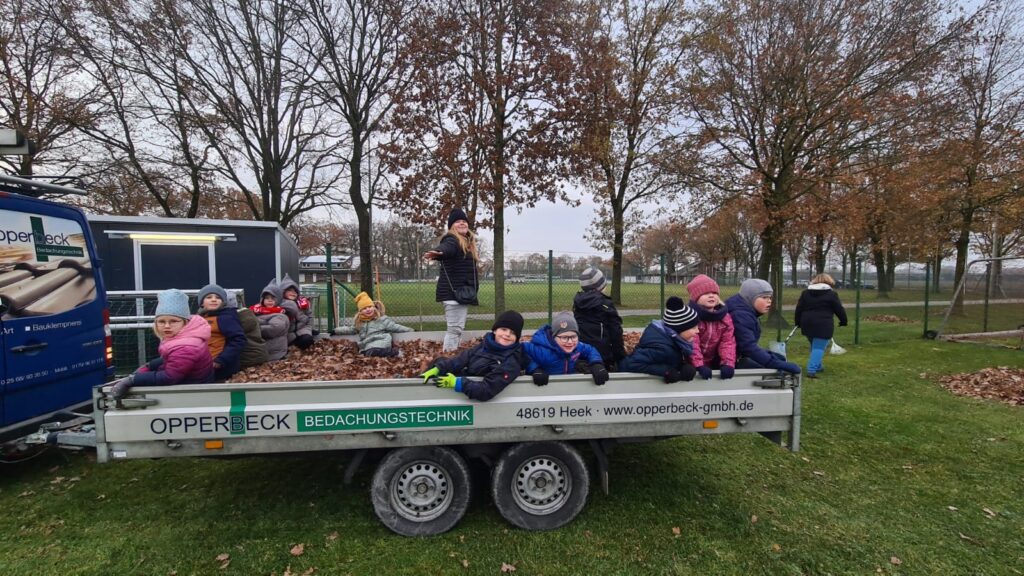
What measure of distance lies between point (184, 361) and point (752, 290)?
4.34m

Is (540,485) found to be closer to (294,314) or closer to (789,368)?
(789,368)

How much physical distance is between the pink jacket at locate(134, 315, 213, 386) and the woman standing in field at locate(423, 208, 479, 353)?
6.85ft

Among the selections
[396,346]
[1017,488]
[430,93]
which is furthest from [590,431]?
[430,93]

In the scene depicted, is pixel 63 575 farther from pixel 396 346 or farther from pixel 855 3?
pixel 855 3

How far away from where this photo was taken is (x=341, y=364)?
446 centimetres

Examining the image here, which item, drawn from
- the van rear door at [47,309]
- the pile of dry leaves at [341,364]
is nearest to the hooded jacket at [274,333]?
the pile of dry leaves at [341,364]

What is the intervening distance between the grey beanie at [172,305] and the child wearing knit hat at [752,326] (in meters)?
4.17

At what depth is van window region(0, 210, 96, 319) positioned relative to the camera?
336 centimetres

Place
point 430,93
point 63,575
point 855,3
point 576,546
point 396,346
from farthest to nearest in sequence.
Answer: point 855,3, point 430,93, point 396,346, point 576,546, point 63,575

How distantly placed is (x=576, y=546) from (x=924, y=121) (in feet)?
50.1

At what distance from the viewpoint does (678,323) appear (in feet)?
11.1

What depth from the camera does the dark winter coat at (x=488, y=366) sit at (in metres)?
2.82

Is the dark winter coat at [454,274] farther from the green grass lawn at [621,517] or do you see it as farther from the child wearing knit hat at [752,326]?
the child wearing knit hat at [752,326]

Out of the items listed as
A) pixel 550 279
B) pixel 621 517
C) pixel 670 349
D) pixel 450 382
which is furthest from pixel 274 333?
pixel 550 279
